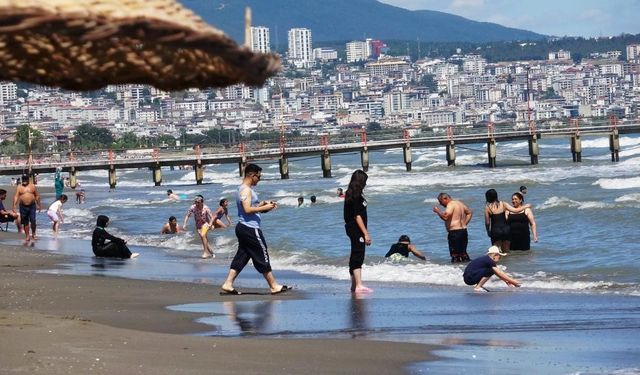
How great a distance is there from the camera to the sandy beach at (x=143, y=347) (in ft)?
24.1

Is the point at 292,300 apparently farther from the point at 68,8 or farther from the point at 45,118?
the point at 45,118

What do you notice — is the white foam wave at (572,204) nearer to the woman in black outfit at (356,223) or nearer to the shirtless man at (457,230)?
the shirtless man at (457,230)

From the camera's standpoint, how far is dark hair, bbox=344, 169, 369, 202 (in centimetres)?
1241

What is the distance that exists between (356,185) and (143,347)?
4.64 meters

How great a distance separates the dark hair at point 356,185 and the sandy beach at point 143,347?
209 cm

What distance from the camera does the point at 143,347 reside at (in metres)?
8.16

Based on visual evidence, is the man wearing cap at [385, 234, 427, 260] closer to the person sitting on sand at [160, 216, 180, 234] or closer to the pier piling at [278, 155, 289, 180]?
the person sitting on sand at [160, 216, 180, 234]

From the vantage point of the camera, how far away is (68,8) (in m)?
2.60

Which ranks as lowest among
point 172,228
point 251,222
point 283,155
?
point 172,228

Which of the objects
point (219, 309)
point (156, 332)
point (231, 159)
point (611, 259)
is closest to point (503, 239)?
point (611, 259)

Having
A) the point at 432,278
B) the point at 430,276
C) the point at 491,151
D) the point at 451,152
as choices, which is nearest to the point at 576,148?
the point at 491,151

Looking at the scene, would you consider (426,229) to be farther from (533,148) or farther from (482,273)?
(533,148)

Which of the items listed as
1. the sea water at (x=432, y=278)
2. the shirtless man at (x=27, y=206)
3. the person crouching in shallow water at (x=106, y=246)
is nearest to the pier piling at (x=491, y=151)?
A: the sea water at (x=432, y=278)

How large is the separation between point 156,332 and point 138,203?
33088 mm
